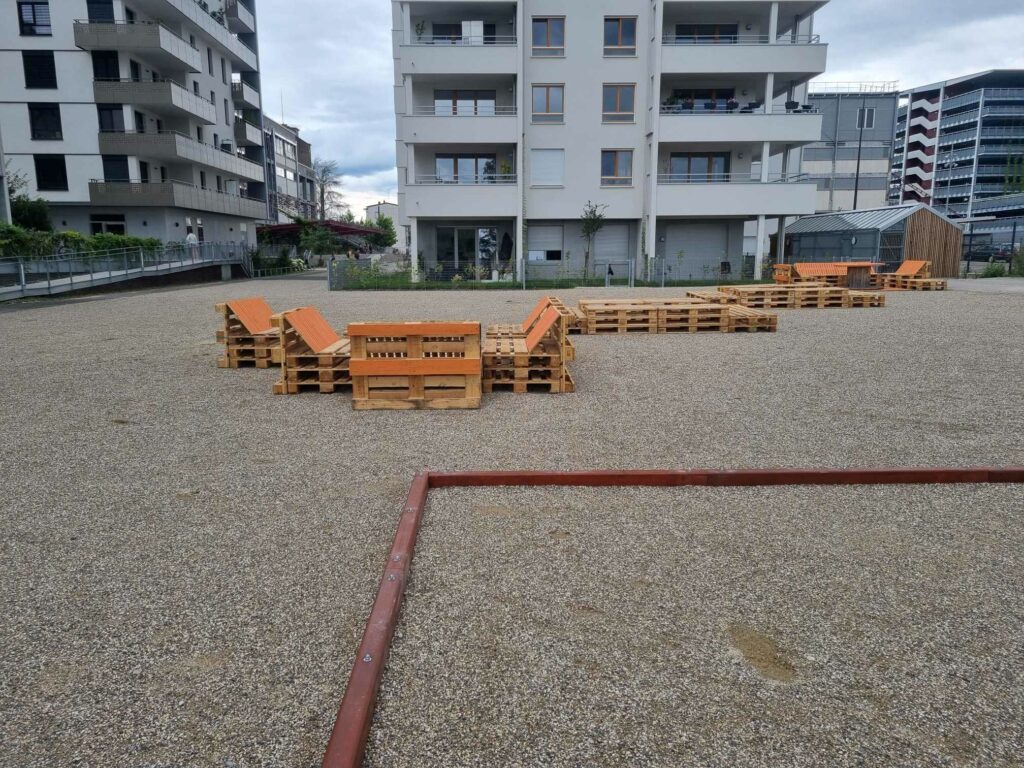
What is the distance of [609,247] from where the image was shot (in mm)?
34500

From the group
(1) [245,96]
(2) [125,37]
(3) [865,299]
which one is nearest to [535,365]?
(3) [865,299]

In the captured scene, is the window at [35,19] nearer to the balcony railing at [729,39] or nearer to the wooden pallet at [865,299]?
the balcony railing at [729,39]

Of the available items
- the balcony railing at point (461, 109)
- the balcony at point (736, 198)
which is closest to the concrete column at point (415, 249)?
the balcony railing at point (461, 109)

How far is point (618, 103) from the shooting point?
32906mm

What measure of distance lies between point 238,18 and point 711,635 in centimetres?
5933

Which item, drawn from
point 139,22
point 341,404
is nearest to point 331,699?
point 341,404

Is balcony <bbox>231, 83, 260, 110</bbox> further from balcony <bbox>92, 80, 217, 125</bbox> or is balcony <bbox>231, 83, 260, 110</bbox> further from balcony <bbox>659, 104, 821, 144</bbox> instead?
balcony <bbox>659, 104, 821, 144</bbox>

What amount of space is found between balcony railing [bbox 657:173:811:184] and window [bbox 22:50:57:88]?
31676mm

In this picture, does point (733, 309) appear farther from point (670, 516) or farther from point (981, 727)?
point (981, 727)

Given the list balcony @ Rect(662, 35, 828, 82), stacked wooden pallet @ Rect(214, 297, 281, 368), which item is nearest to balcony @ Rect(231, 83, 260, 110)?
balcony @ Rect(662, 35, 828, 82)

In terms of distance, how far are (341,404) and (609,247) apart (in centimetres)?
2841

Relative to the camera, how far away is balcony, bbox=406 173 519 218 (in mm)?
30969

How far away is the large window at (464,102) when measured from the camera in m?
32.7

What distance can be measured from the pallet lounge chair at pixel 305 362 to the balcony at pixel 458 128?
2461cm
